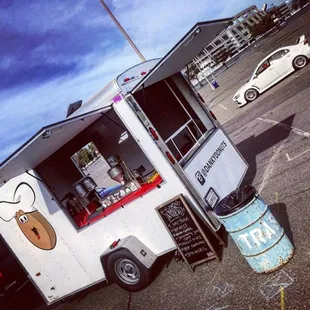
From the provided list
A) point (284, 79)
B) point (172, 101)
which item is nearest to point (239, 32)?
point (284, 79)

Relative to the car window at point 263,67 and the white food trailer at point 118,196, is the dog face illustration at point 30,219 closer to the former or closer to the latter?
the white food trailer at point 118,196

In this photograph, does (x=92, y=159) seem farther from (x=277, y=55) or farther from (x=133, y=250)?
(x=277, y=55)

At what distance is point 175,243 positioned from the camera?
16.6 ft

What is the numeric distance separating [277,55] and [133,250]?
47.0 ft

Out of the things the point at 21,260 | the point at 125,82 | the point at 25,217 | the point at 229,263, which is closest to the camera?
the point at 229,263

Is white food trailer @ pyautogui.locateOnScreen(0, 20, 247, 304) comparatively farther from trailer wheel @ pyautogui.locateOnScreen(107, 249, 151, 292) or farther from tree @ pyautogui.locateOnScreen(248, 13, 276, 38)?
tree @ pyautogui.locateOnScreen(248, 13, 276, 38)

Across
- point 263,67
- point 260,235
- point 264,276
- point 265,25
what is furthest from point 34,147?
point 265,25

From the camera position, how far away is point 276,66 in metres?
15.2

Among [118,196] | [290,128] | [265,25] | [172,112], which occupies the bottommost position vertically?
[290,128]

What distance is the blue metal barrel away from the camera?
3781mm

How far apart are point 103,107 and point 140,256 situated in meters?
2.84

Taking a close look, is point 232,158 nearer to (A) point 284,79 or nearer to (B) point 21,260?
(B) point 21,260

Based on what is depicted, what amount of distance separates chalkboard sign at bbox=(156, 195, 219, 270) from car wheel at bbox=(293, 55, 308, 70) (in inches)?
523

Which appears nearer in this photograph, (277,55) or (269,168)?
(269,168)
